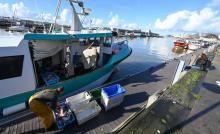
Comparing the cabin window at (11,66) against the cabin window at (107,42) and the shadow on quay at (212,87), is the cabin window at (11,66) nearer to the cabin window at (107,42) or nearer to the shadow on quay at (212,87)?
the cabin window at (107,42)

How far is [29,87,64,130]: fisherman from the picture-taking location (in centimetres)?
464

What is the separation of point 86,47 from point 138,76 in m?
4.39

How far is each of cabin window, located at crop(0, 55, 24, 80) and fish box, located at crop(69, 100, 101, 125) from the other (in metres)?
2.28

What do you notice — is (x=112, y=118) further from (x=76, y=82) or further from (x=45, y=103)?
(x=76, y=82)

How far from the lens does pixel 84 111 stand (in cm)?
571

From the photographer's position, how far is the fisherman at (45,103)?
4.64 metres

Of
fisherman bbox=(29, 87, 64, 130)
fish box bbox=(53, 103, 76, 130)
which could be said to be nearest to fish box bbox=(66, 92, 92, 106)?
fish box bbox=(53, 103, 76, 130)

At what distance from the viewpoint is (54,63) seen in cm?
905

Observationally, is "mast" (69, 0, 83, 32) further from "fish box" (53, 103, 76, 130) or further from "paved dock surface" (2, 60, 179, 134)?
"fish box" (53, 103, 76, 130)

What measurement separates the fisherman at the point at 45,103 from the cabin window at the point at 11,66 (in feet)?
5.21

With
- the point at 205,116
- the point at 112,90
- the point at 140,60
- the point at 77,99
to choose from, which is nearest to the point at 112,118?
the point at 112,90

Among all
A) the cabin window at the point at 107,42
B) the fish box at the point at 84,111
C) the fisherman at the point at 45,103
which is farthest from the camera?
the cabin window at the point at 107,42

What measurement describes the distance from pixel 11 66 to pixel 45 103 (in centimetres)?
205

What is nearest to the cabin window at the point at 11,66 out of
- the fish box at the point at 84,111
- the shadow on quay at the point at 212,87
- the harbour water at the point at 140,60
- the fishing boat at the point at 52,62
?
the fishing boat at the point at 52,62
